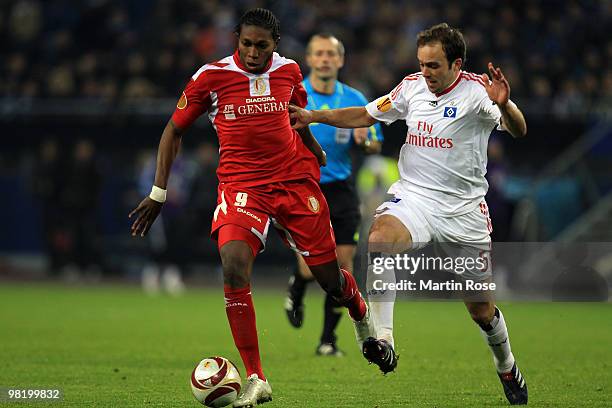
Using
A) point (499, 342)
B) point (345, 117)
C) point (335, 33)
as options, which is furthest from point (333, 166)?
point (335, 33)

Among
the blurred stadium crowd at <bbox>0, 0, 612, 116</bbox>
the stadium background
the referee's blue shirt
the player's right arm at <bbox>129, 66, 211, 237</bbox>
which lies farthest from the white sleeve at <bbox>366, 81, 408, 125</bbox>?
the blurred stadium crowd at <bbox>0, 0, 612, 116</bbox>

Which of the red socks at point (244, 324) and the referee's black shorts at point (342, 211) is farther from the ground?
Answer: the referee's black shorts at point (342, 211)

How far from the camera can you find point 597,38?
20375 millimetres

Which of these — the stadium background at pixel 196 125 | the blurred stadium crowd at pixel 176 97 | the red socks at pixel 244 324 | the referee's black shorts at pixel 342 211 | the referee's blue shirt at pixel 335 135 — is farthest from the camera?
the blurred stadium crowd at pixel 176 97

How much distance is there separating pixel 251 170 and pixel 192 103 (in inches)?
22.4

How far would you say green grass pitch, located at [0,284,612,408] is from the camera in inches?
304

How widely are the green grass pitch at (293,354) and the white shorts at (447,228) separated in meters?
0.83

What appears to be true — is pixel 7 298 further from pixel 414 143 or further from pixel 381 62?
pixel 414 143

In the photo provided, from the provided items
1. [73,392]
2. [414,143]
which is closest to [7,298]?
[73,392]

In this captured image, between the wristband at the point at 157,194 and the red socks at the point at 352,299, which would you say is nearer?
the wristband at the point at 157,194

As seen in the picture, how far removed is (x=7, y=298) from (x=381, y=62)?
7.60m

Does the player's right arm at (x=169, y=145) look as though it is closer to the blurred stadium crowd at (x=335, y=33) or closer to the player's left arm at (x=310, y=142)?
the player's left arm at (x=310, y=142)

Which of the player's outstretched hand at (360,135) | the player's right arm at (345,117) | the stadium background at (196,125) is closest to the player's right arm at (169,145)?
the player's right arm at (345,117)

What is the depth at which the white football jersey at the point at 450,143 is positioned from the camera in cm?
755
